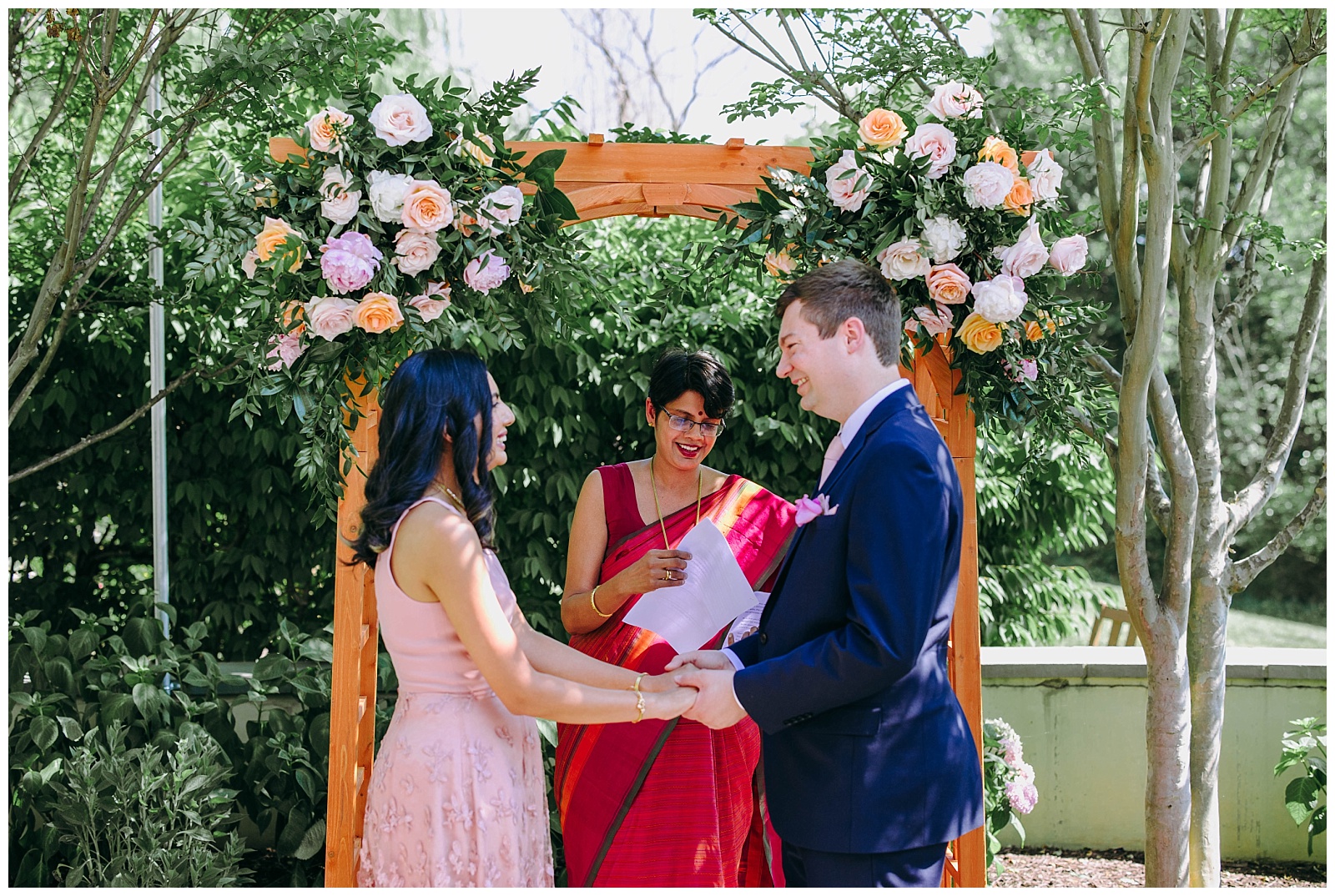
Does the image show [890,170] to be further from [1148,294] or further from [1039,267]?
[1148,294]

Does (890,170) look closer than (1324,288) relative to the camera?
Yes

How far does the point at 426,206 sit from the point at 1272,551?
3.09 meters

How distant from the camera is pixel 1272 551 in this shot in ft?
12.2

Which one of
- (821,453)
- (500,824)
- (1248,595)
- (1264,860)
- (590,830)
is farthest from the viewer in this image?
(1248,595)

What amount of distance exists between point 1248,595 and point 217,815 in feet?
46.0

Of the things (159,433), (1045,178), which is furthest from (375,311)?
(159,433)

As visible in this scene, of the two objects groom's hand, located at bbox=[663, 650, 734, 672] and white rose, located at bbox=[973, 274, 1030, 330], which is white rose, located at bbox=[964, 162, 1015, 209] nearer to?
white rose, located at bbox=[973, 274, 1030, 330]

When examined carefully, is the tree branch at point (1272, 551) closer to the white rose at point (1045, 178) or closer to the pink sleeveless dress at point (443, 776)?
the white rose at point (1045, 178)

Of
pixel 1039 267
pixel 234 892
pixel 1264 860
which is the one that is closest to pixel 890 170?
pixel 1039 267

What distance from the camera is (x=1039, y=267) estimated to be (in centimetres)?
278

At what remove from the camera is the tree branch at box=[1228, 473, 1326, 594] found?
3680 mm

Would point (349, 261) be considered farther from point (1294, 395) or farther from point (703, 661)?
point (1294, 395)

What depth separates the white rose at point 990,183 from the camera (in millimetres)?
2686

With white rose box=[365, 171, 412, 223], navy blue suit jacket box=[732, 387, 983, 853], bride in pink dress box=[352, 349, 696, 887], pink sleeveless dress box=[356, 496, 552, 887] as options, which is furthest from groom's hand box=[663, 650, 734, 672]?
Answer: white rose box=[365, 171, 412, 223]
